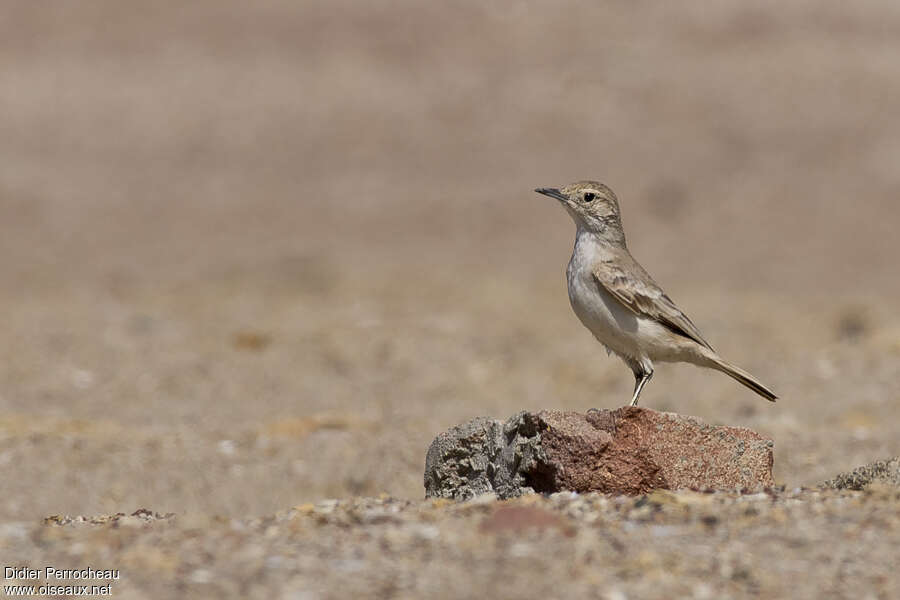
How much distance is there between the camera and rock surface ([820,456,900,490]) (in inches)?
281

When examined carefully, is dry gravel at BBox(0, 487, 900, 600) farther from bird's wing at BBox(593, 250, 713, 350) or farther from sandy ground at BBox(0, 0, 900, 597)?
sandy ground at BBox(0, 0, 900, 597)

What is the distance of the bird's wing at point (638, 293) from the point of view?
7992 millimetres

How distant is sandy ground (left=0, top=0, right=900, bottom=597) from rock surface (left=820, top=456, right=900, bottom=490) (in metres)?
3.49

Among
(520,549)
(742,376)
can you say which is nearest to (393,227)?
(742,376)

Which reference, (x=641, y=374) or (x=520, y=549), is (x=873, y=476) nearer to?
(x=641, y=374)

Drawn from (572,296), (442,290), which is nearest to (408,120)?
(442,290)

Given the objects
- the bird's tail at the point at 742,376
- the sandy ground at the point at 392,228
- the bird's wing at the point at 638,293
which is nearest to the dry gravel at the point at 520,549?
the bird's tail at the point at 742,376

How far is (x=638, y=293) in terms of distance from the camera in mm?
7984

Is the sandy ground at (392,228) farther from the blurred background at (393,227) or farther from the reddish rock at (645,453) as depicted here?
the reddish rock at (645,453)

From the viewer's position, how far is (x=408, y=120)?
36281 millimetres

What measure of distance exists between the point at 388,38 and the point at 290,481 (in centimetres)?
2981

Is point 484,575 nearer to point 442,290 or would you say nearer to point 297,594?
point 297,594

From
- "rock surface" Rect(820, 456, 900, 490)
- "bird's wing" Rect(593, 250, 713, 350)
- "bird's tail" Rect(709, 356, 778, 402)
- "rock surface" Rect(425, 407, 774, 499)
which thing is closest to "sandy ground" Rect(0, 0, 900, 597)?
"rock surface" Rect(425, 407, 774, 499)

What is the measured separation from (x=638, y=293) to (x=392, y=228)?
2227 centimetres
